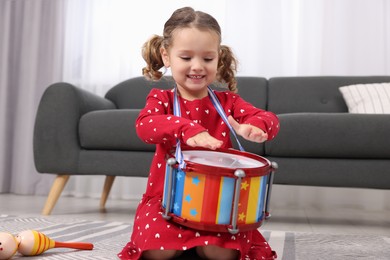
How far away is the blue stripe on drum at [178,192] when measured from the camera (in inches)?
43.4

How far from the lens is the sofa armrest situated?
2.44 meters

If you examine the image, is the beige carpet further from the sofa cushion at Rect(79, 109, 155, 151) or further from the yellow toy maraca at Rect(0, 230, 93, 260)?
the sofa cushion at Rect(79, 109, 155, 151)

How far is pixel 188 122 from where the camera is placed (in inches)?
43.5

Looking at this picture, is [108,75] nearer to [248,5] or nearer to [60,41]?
[60,41]

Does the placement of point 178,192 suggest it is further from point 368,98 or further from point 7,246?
point 368,98

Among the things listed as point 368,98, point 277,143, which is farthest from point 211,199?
point 368,98

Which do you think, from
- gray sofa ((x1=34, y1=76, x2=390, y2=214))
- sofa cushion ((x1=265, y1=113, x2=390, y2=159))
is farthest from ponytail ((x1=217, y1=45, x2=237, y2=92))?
sofa cushion ((x1=265, y1=113, x2=390, y2=159))

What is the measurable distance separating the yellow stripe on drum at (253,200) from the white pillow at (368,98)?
171 centimetres

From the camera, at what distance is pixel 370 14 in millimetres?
3297

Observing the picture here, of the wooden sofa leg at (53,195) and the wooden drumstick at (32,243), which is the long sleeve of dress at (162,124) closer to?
the wooden drumstick at (32,243)

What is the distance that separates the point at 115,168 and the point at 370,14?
80.1 inches

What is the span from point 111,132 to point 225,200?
1.42 meters

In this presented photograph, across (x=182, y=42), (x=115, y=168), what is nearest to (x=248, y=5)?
(x=115, y=168)

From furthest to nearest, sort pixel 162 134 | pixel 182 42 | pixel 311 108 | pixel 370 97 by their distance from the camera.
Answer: pixel 311 108 < pixel 370 97 < pixel 182 42 < pixel 162 134
